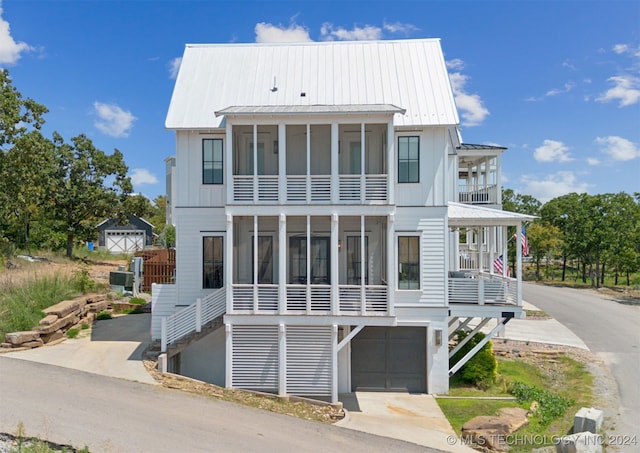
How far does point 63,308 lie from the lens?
15422mm

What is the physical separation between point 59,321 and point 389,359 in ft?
36.4

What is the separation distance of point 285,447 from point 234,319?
5.04 metres

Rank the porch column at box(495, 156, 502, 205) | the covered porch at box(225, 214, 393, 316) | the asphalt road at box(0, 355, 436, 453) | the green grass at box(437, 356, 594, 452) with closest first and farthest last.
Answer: the asphalt road at box(0, 355, 436, 453), the green grass at box(437, 356, 594, 452), the covered porch at box(225, 214, 393, 316), the porch column at box(495, 156, 502, 205)

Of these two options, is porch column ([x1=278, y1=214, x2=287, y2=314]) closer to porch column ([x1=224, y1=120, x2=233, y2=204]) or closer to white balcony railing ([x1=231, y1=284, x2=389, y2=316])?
white balcony railing ([x1=231, y1=284, x2=389, y2=316])

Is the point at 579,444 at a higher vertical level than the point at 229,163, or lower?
lower

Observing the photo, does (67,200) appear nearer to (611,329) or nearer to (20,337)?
(20,337)

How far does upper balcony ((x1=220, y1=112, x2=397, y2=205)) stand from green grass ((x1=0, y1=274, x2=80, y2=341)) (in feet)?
26.4

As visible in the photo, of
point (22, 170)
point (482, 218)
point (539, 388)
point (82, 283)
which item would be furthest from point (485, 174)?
point (22, 170)

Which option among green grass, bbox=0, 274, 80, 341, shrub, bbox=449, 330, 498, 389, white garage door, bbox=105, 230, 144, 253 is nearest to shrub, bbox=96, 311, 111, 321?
green grass, bbox=0, 274, 80, 341

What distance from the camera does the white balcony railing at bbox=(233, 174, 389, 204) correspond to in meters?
13.4

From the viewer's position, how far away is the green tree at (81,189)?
99.8ft

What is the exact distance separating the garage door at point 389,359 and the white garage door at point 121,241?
1603 inches

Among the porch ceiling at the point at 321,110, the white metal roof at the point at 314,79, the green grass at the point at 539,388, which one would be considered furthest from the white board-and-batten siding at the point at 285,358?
the white metal roof at the point at 314,79

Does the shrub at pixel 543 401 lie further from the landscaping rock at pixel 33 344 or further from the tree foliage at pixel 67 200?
the tree foliage at pixel 67 200
